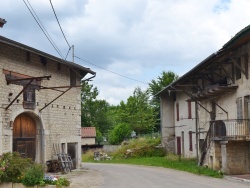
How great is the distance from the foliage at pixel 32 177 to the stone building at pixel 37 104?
13.1 ft

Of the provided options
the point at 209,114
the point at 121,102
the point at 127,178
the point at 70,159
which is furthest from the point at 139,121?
the point at 127,178

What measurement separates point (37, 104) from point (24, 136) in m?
1.73

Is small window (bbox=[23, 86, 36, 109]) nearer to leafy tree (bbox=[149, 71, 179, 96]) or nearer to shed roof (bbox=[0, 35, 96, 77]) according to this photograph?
shed roof (bbox=[0, 35, 96, 77])

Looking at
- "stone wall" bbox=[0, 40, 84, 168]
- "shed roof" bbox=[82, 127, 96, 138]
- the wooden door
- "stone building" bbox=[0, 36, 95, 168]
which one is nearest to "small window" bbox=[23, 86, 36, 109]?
"stone building" bbox=[0, 36, 95, 168]

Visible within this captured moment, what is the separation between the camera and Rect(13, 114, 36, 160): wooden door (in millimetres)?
20500

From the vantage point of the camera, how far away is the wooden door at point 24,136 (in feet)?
67.3

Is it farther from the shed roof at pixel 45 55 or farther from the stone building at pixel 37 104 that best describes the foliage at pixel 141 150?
the shed roof at pixel 45 55

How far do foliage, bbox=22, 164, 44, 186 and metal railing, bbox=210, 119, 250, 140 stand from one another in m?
10.3

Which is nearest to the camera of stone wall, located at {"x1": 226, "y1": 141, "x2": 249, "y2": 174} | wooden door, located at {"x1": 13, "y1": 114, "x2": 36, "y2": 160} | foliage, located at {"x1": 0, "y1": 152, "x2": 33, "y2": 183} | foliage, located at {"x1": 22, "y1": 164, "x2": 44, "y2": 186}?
foliage, located at {"x1": 22, "y1": 164, "x2": 44, "y2": 186}

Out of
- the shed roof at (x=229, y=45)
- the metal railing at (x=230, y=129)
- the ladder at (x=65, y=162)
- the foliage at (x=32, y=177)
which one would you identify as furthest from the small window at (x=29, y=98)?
the metal railing at (x=230, y=129)

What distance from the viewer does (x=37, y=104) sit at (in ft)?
71.2

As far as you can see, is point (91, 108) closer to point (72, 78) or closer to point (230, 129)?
point (72, 78)

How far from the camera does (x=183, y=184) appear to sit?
1798 cm

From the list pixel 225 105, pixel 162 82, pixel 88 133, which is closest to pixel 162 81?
pixel 162 82
